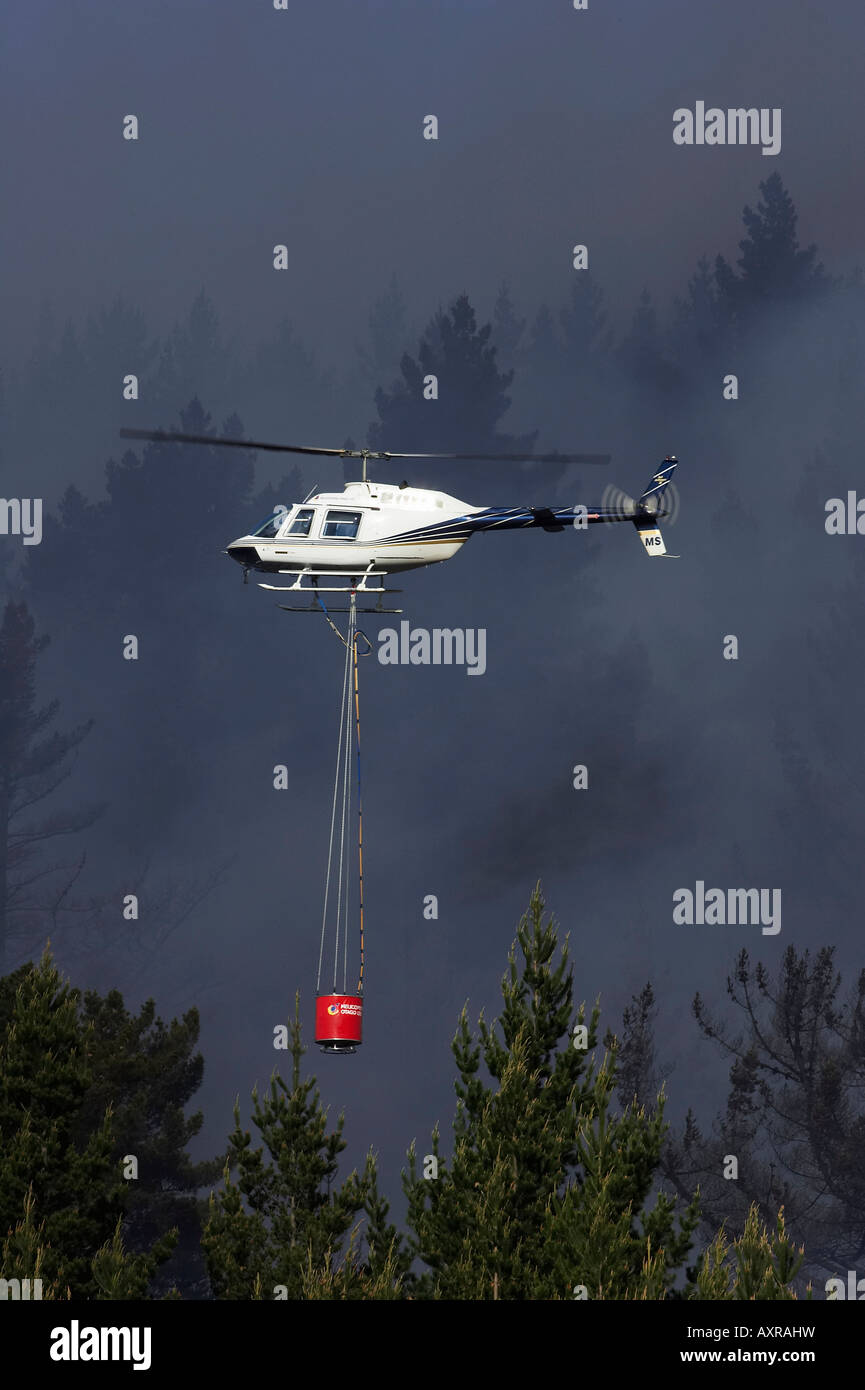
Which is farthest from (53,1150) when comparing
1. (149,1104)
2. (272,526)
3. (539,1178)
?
(149,1104)

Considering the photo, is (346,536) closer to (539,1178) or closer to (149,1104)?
(539,1178)

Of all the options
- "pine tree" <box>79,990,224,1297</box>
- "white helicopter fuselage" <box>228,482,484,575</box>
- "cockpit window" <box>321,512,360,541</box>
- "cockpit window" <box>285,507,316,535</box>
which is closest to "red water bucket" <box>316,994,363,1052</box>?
"white helicopter fuselage" <box>228,482,484,575</box>

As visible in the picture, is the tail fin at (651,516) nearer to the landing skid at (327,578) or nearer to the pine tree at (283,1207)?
the landing skid at (327,578)

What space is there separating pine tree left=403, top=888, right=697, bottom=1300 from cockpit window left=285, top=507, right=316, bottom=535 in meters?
15.3

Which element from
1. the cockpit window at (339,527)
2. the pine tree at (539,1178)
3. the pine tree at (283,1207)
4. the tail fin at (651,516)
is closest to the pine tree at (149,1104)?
the pine tree at (283,1207)

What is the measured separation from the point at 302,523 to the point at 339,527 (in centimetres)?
85

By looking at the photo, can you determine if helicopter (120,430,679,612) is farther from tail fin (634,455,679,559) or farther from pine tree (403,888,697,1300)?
pine tree (403,888,697,1300)

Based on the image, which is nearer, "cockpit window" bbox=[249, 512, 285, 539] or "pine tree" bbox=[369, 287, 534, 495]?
"cockpit window" bbox=[249, 512, 285, 539]

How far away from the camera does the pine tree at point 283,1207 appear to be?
58.7 meters

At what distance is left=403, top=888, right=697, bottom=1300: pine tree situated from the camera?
5178 centimetres

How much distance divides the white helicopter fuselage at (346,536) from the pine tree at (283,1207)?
14604mm

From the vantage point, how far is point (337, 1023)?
45906mm

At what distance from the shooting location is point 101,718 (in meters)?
146
